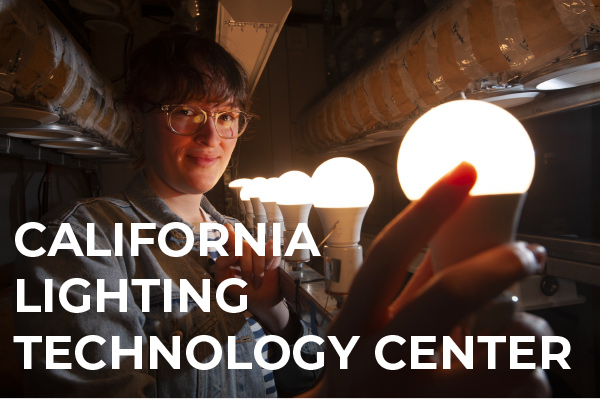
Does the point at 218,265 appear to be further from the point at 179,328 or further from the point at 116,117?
the point at 116,117

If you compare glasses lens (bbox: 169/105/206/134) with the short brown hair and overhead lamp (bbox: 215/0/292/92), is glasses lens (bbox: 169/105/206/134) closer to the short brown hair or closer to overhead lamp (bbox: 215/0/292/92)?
the short brown hair

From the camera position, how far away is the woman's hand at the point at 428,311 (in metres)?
0.30

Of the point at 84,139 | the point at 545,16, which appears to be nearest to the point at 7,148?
the point at 84,139

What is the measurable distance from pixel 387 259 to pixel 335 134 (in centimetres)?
265

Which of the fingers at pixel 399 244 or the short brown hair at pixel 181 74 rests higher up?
the short brown hair at pixel 181 74

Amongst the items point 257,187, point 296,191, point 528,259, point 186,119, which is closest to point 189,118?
point 186,119

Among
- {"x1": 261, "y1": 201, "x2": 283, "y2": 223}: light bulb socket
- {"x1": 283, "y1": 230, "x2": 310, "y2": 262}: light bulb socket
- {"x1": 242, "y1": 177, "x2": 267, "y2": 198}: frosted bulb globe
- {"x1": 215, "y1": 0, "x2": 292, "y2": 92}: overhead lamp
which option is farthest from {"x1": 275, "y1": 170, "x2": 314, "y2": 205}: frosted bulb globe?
{"x1": 215, "y1": 0, "x2": 292, "y2": 92}: overhead lamp

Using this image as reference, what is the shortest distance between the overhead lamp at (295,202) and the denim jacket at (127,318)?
0.26m

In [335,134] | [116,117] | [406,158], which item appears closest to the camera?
[406,158]

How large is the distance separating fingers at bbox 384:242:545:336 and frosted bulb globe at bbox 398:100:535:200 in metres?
0.10

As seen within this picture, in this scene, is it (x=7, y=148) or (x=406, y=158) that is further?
(x=7, y=148)

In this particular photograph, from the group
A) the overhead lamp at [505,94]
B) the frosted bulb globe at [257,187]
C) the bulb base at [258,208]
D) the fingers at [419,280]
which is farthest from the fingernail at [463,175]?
the bulb base at [258,208]

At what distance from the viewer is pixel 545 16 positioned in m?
0.88

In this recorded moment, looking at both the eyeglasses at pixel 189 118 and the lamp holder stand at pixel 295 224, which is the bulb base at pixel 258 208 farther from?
the eyeglasses at pixel 189 118
